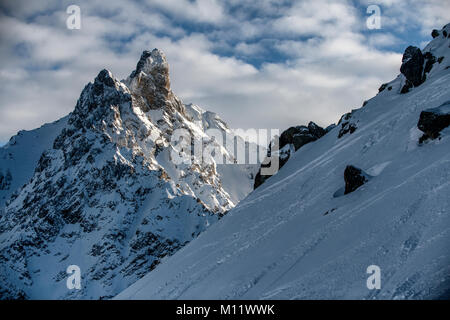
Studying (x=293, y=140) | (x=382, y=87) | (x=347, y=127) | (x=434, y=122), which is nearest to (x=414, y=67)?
(x=347, y=127)

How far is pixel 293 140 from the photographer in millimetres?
52156

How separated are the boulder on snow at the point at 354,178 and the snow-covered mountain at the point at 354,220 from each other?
0.21 ft

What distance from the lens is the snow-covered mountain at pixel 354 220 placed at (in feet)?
61.5

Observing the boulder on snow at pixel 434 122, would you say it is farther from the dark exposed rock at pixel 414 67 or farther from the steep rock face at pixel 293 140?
the steep rock face at pixel 293 140

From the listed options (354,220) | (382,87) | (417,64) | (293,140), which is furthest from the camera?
(382,87)

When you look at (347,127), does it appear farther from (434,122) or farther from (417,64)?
(434,122)

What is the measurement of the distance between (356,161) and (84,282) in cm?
14676

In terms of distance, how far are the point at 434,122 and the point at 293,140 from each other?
23.8 meters

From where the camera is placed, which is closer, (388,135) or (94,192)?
(388,135)

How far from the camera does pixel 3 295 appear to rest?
150m
